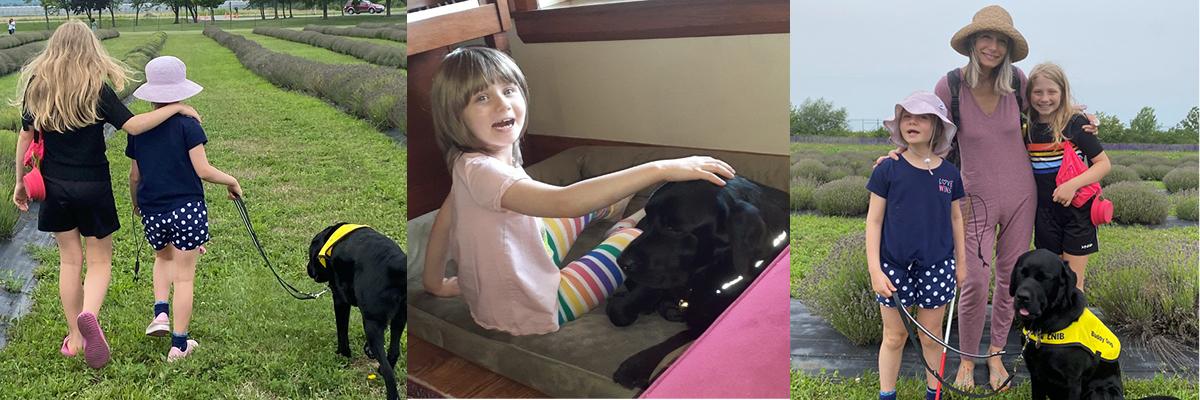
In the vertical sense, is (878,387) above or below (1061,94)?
below

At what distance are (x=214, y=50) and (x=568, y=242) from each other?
180cm

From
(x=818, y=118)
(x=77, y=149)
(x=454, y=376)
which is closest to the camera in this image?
(x=454, y=376)

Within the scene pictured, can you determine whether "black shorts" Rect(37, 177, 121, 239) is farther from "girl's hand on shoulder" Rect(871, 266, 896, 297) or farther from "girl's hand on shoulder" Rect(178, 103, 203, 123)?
"girl's hand on shoulder" Rect(871, 266, 896, 297)

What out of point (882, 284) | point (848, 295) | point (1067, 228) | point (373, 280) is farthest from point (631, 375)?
point (1067, 228)

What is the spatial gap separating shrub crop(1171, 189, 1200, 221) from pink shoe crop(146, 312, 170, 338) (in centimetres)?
382

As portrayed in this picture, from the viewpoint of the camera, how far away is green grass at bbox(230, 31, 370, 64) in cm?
375

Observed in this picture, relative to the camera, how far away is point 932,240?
281 centimetres

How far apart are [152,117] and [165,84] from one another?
0.13m

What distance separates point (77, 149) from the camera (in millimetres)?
3070

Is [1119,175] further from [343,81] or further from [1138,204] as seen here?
[343,81]

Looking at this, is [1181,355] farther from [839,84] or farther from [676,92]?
[676,92]

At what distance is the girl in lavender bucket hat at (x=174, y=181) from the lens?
310cm

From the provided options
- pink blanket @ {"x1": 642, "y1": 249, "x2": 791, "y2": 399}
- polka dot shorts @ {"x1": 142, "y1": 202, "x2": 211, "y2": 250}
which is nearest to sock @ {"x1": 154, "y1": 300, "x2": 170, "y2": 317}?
polka dot shorts @ {"x1": 142, "y1": 202, "x2": 211, "y2": 250}

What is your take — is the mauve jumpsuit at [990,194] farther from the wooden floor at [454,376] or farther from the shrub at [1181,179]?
the wooden floor at [454,376]
